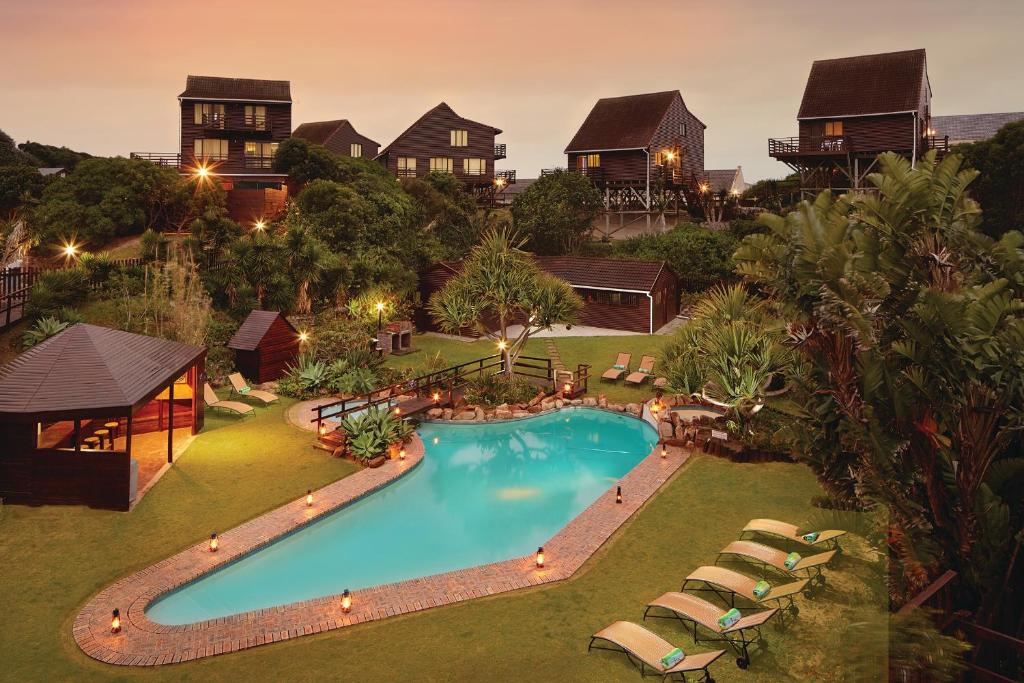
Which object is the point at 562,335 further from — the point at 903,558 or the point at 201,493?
the point at 903,558

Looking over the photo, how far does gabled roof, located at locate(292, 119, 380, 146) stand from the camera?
64.6m

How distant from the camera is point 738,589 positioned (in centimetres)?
1088

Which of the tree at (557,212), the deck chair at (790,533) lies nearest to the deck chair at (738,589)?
the deck chair at (790,533)

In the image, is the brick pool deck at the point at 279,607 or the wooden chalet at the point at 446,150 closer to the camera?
the brick pool deck at the point at 279,607

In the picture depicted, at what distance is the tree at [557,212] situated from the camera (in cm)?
4744

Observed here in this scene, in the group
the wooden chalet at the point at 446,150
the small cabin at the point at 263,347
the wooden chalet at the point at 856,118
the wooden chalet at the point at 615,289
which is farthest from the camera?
the wooden chalet at the point at 446,150

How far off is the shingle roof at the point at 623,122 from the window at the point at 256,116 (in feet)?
75.2

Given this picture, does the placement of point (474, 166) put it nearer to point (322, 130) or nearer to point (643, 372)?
point (322, 130)

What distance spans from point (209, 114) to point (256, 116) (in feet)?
10.6

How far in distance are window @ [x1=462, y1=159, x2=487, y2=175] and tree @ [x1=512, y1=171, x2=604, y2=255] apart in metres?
11.0

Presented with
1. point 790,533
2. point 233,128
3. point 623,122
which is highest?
point 623,122

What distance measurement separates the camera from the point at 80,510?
1490 cm

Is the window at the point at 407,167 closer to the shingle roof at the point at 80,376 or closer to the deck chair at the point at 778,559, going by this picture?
the shingle roof at the point at 80,376

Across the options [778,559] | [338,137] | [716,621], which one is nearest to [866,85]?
[778,559]
